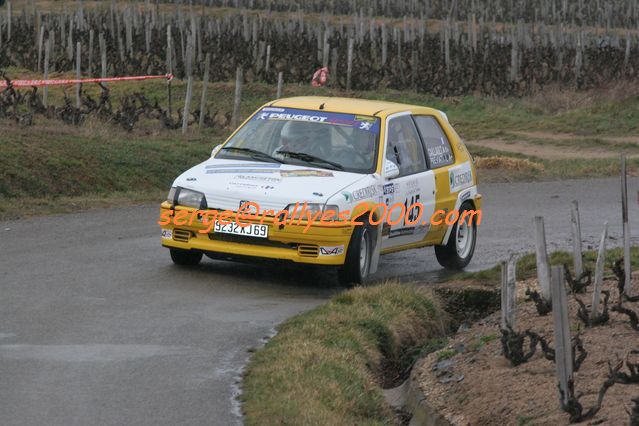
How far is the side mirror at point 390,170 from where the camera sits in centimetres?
1259

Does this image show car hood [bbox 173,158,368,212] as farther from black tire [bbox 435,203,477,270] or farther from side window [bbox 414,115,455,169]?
black tire [bbox 435,203,477,270]

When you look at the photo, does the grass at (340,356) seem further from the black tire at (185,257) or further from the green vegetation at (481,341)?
the black tire at (185,257)

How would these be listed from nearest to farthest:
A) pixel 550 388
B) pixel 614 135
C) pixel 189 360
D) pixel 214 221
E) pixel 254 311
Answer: pixel 550 388 → pixel 189 360 → pixel 254 311 → pixel 214 221 → pixel 614 135

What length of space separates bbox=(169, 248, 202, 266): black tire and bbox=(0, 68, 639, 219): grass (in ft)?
12.3

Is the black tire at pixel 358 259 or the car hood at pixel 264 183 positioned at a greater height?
the car hood at pixel 264 183

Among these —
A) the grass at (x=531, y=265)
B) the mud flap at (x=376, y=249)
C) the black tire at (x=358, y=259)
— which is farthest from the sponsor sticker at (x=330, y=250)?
the grass at (x=531, y=265)

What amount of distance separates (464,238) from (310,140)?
7.36ft

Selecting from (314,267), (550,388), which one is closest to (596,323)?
(550,388)

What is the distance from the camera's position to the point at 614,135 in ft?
107

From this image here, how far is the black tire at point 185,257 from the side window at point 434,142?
2.48 meters

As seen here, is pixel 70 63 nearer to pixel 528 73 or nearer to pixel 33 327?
pixel 528 73

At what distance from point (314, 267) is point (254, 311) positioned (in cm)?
130

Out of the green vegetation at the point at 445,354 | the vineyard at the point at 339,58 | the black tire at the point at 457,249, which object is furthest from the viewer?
the vineyard at the point at 339,58

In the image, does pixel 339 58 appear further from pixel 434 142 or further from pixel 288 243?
pixel 288 243
